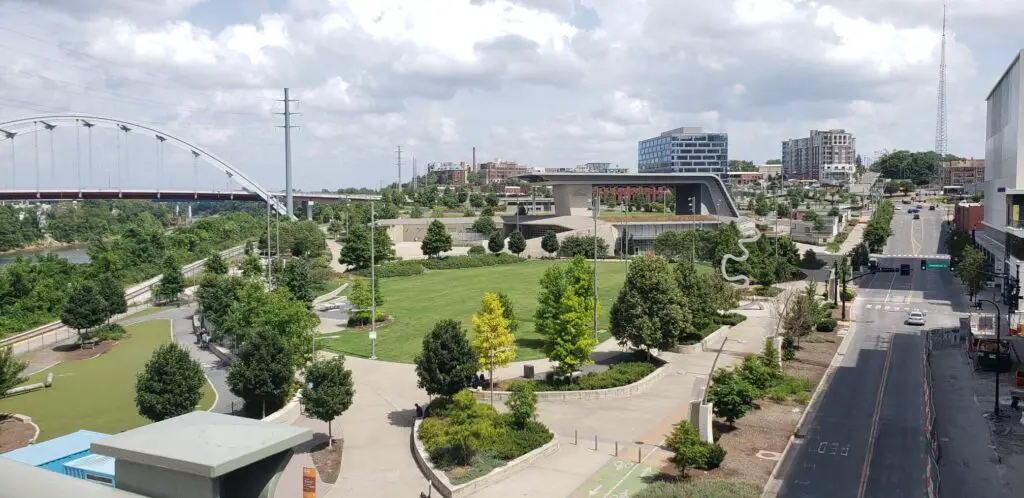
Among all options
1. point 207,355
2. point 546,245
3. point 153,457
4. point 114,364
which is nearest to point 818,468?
point 153,457

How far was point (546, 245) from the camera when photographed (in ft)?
280

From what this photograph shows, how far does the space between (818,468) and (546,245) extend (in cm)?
6245

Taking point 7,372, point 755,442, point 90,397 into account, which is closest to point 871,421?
point 755,442

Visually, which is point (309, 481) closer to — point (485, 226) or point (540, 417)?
point (540, 417)

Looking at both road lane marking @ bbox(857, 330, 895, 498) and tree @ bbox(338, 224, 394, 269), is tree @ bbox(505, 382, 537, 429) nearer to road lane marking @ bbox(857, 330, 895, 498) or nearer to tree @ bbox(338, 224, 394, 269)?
road lane marking @ bbox(857, 330, 895, 498)

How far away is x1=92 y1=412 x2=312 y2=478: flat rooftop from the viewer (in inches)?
205

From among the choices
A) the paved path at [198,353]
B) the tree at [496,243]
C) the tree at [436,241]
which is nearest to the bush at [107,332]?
the paved path at [198,353]

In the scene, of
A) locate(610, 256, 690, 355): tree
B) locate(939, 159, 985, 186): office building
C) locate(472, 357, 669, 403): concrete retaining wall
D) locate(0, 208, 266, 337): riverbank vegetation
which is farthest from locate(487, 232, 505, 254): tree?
locate(939, 159, 985, 186): office building

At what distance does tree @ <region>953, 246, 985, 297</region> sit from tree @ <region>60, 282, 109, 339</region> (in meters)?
56.9

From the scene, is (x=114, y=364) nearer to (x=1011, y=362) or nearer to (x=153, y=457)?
(x=153, y=457)

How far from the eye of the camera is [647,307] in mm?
36500

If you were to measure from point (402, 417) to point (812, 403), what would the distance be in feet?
53.8

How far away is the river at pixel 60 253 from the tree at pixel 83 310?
66.2 meters

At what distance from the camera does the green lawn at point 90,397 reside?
98.3 ft
